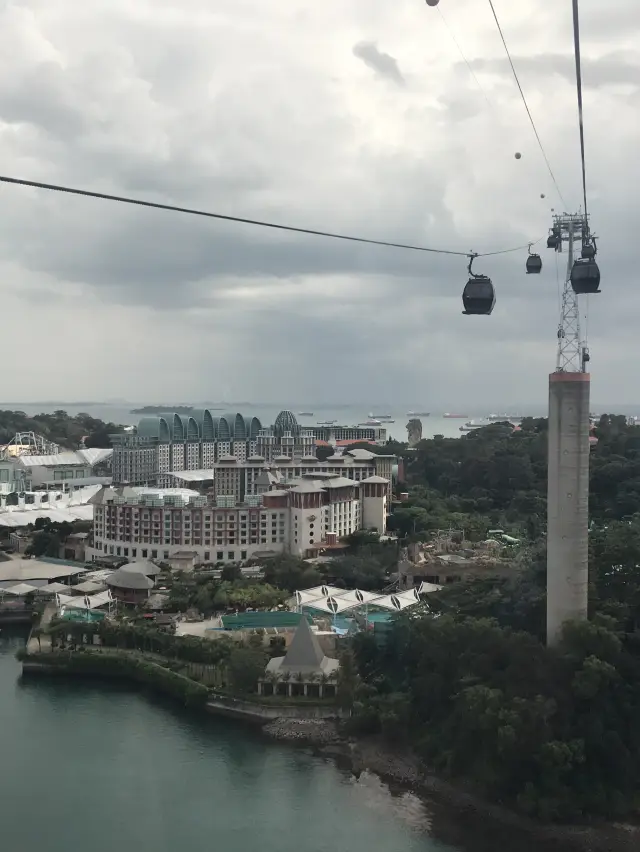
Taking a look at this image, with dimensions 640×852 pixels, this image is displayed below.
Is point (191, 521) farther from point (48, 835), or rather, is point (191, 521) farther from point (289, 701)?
point (48, 835)

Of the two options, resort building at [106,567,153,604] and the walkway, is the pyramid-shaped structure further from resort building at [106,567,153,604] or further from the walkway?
resort building at [106,567,153,604]

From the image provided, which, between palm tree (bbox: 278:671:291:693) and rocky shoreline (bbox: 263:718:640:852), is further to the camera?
palm tree (bbox: 278:671:291:693)

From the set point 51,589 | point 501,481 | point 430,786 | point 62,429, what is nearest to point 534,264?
point 430,786

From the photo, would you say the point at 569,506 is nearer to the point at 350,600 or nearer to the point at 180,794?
the point at 180,794

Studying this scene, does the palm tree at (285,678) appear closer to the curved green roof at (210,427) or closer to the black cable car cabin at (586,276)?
the black cable car cabin at (586,276)

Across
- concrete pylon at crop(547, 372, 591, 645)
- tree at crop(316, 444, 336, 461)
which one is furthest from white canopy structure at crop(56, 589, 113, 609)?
tree at crop(316, 444, 336, 461)

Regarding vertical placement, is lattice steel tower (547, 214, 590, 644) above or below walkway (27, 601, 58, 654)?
above
